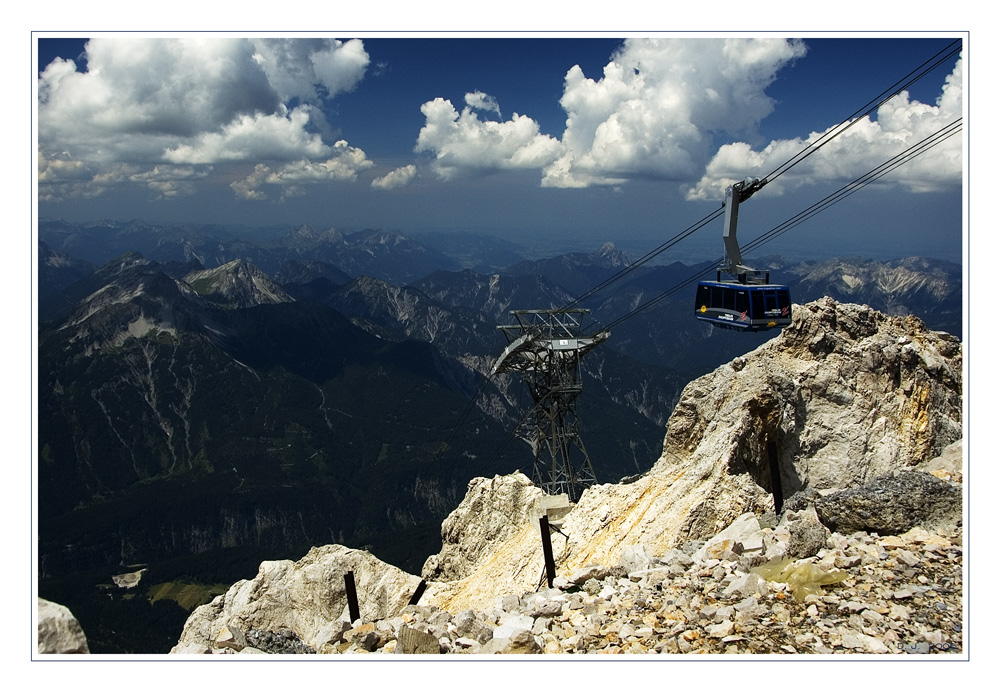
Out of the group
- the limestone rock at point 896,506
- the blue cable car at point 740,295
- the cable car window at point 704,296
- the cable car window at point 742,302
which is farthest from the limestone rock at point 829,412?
the cable car window at point 704,296

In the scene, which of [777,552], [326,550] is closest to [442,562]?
[326,550]

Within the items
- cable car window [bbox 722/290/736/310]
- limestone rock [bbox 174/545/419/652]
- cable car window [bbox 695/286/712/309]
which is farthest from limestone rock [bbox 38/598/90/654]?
cable car window [bbox 695/286/712/309]

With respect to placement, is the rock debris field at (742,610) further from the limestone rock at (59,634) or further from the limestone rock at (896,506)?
the limestone rock at (59,634)

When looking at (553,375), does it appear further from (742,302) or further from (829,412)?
(829,412)

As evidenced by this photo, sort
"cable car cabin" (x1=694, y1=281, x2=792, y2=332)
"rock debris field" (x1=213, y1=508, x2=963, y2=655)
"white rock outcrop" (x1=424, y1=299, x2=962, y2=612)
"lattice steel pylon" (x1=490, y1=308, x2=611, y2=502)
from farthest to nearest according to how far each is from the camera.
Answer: "lattice steel pylon" (x1=490, y1=308, x2=611, y2=502) < "cable car cabin" (x1=694, y1=281, x2=792, y2=332) < "white rock outcrop" (x1=424, y1=299, x2=962, y2=612) < "rock debris field" (x1=213, y1=508, x2=963, y2=655)

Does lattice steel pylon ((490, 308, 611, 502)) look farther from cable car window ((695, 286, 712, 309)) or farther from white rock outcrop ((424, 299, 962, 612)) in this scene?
white rock outcrop ((424, 299, 962, 612))

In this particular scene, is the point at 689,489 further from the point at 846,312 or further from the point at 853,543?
the point at 846,312
